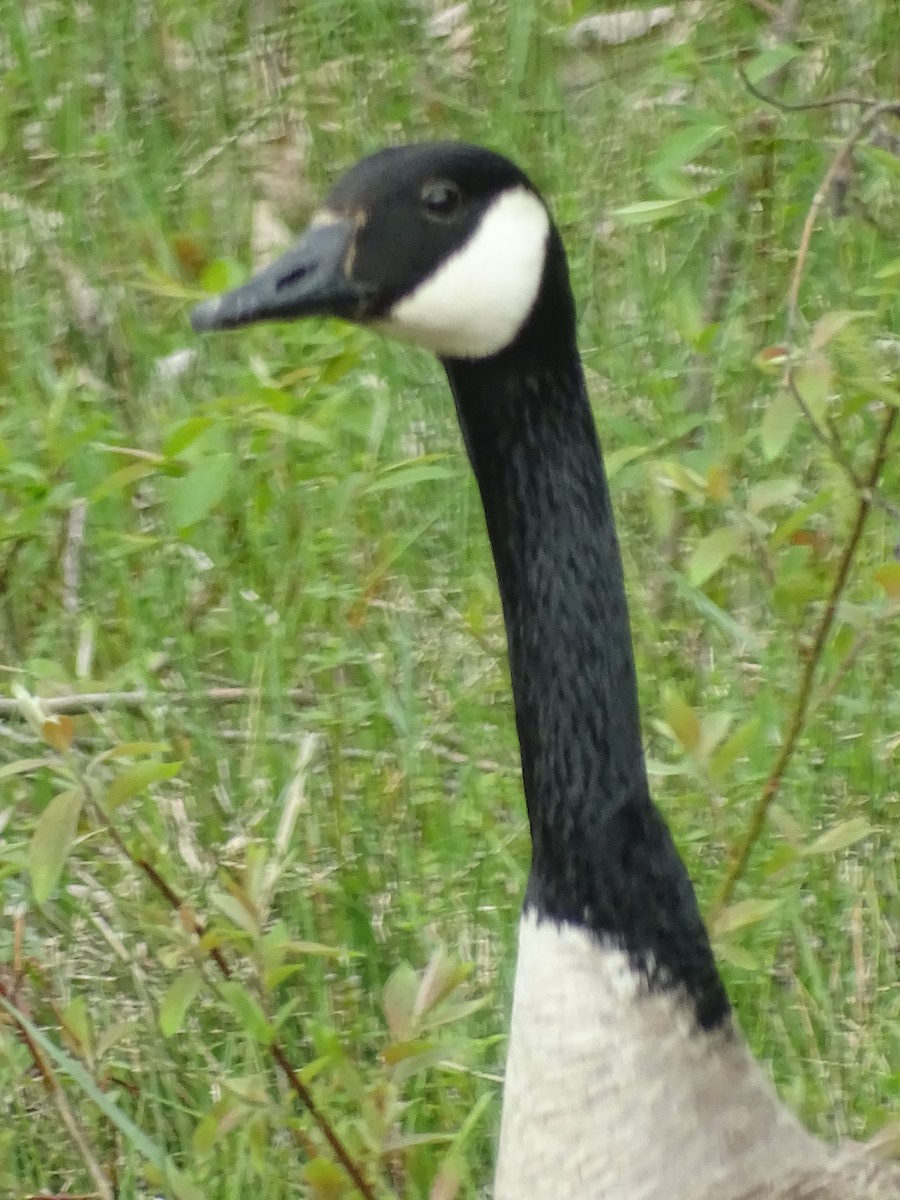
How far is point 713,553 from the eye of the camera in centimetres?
161

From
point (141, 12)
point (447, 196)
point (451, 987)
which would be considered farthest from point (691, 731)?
point (141, 12)

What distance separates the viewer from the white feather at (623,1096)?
144 centimetres

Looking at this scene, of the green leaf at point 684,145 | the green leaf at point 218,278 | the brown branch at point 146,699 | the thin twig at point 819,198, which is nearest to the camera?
the thin twig at point 819,198

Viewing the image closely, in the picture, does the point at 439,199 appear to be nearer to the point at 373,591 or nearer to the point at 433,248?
the point at 433,248

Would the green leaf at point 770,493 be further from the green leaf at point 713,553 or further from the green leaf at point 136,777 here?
the green leaf at point 136,777

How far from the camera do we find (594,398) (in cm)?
259

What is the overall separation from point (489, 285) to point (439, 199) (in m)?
0.08

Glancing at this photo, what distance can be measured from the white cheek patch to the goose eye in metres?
0.03

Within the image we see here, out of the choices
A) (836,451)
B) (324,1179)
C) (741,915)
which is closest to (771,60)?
(836,451)

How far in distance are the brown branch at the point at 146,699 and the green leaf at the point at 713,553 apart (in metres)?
0.71

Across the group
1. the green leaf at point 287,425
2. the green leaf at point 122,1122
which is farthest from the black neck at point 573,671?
the green leaf at point 122,1122

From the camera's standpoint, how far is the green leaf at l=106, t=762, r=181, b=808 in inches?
54.5

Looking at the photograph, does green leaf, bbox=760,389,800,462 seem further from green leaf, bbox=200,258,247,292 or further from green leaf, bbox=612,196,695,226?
green leaf, bbox=200,258,247,292

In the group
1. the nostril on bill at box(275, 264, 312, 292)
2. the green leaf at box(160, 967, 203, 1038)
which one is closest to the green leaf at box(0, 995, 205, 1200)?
Answer: the green leaf at box(160, 967, 203, 1038)
